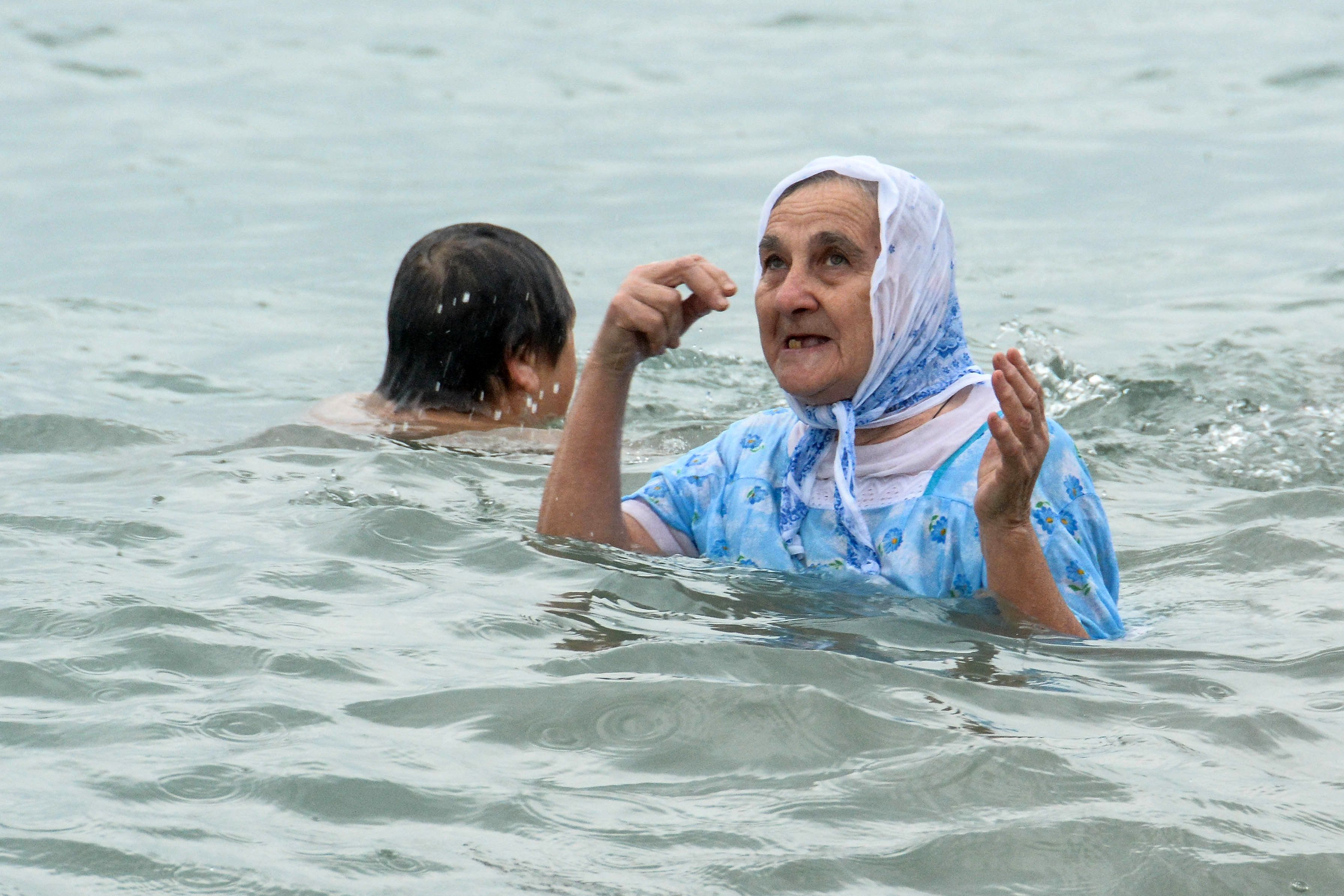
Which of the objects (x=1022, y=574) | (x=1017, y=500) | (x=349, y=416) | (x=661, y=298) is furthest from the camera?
(x=349, y=416)

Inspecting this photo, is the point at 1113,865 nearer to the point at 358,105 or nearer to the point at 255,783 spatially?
the point at 255,783

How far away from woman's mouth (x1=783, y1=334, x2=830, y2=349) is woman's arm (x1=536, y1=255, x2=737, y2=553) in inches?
8.1

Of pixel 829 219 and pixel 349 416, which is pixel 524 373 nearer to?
pixel 349 416

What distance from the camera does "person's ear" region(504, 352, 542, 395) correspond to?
7.32 m

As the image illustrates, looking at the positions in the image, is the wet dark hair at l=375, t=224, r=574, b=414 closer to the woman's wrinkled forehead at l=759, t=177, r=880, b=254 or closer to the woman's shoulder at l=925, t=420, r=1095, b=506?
the woman's wrinkled forehead at l=759, t=177, r=880, b=254

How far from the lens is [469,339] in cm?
722

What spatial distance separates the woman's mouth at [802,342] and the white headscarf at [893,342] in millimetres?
151

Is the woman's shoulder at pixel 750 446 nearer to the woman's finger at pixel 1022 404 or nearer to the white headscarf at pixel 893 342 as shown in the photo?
the white headscarf at pixel 893 342

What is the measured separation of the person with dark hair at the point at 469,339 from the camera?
7.19m

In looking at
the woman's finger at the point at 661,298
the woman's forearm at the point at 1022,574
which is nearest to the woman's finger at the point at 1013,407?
the woman's forearm at the point at 1022,574

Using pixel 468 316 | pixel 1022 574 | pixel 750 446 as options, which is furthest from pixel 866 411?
pixel 468 316

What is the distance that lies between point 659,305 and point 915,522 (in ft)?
2.74

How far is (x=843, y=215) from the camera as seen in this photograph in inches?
182

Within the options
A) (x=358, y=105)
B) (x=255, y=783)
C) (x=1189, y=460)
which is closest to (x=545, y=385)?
(x=1189, y=460)
